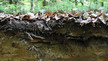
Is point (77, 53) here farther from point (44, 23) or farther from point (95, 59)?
point (44, 23)

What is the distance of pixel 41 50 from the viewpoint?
5.22 ft

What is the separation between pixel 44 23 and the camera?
144 centimetres

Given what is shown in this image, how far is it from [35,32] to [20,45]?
33 centimetres

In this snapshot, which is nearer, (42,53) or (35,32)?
(35,32)

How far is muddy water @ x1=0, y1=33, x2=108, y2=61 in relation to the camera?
1.51 metres

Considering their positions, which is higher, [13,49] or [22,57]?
[13,49]

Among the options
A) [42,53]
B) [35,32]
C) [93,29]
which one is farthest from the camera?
[42,53]

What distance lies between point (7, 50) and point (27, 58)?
1.11 feet

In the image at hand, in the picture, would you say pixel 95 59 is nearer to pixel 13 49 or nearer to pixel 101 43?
pixel 101 43

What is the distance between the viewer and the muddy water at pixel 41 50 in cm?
151

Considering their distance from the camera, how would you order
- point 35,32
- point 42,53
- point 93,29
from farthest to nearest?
point 42,53 < point 35,32 < point 93,29

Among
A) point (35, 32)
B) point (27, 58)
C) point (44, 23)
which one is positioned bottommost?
point (27, 58)

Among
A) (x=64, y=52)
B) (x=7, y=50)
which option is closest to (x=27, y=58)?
(x=7, y=50)

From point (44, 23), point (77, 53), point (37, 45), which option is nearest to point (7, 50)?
point (37, 45)
